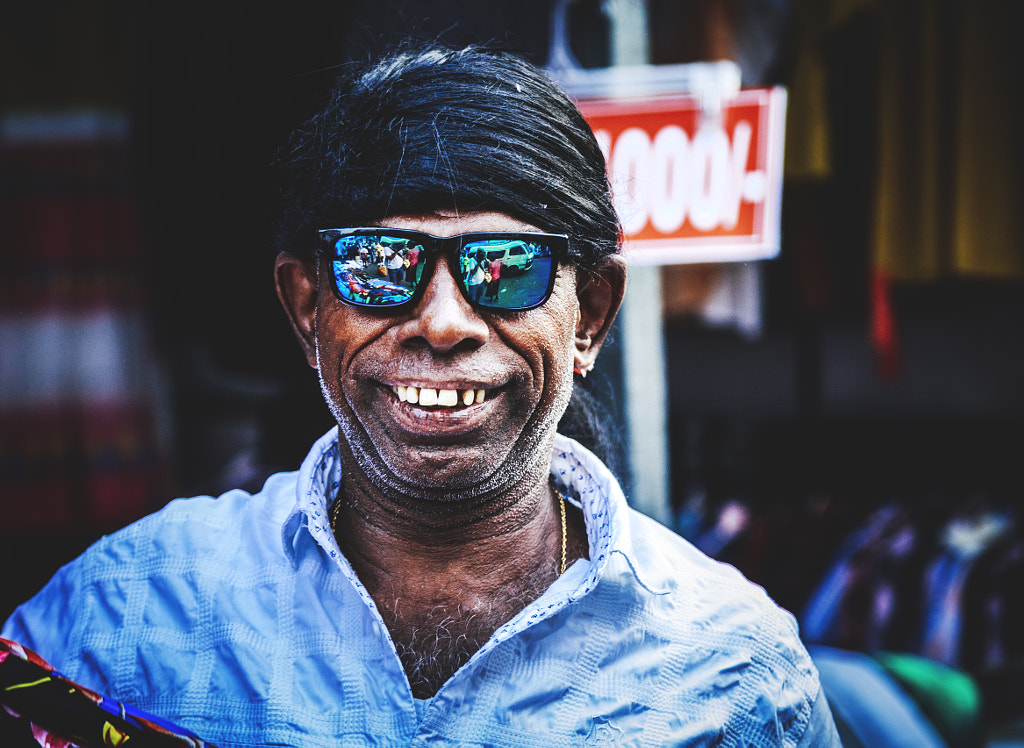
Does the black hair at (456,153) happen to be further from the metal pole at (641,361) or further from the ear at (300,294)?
the metal pole at (641,361)

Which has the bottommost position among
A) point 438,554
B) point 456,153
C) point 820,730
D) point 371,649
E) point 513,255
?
point 820,730

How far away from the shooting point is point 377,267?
4.87 feet

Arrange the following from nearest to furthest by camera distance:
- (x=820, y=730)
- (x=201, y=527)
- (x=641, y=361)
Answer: (x=820, y=730) < (x=201, y=527) < (x=641, y=361)

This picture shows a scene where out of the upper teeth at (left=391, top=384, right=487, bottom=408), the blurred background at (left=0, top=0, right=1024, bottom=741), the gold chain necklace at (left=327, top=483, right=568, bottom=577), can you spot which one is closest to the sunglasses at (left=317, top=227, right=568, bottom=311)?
the upper teeth at (left=391, top=384, right=487, bottom=408)

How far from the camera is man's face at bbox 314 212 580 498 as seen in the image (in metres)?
1.48

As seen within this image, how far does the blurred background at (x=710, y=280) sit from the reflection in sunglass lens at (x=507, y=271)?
1.39 m

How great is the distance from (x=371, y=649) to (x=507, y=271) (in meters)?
0.70

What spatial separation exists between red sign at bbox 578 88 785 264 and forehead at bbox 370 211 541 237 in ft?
2.96

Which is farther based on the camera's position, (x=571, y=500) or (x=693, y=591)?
(x=571, y=500)

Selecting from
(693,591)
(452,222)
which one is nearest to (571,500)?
(693,591)

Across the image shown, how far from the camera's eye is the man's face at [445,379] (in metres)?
1.48

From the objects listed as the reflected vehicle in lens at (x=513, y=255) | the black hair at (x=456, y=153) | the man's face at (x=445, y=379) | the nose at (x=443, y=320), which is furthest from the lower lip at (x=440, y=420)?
the black hair at (x=456, y=153)

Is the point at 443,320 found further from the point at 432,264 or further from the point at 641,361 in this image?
the point at 641,361

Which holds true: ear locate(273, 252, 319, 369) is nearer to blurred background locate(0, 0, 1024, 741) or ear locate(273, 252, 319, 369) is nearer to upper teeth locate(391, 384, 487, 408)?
upper teeth locate(391, 384, 487, 408)
